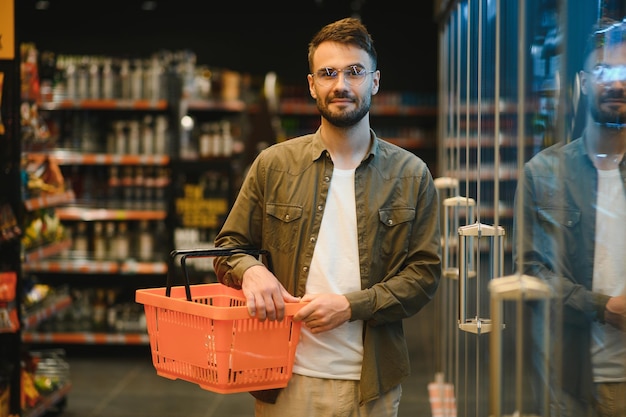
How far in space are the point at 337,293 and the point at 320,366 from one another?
0.20 m

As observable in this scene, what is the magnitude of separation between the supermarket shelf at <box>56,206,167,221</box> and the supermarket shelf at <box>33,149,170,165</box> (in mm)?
376

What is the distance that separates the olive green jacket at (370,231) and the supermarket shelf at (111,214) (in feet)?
15.7

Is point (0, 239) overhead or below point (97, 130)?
below

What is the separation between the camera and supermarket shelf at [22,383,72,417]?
16.8 ft

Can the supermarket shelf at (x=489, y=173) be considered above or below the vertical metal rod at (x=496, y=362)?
above

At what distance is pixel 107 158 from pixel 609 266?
241 inches

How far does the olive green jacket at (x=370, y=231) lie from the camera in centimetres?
261

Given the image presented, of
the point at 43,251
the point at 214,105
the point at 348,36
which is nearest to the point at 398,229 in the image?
the point at 348,36

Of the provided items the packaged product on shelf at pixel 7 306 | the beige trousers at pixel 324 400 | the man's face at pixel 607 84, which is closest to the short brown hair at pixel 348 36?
the beige trousers at pixel 324 400

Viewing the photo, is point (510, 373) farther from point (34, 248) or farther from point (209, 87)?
point (209, 87)

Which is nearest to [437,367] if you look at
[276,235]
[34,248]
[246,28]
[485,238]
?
[34,248]

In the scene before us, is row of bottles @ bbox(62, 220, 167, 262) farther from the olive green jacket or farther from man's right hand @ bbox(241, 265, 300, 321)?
man's right hand @ bbox(241, 265, 300, 321)

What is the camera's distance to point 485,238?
307 cm

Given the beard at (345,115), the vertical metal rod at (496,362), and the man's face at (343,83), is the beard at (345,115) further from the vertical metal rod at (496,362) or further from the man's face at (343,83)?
the vertical metal rod at (496,362)
